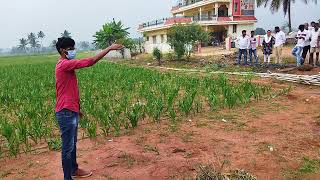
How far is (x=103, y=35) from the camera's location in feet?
133

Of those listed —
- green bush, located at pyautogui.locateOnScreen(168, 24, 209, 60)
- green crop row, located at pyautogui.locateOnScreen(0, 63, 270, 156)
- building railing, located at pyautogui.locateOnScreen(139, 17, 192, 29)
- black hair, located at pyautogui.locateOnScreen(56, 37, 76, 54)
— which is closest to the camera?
black hair, located at pyautogui.locateOnScreen(56, 37, 76, 54)

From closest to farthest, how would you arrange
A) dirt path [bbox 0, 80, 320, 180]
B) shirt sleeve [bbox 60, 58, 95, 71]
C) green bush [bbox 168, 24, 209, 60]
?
shirt sleeve [bbox 60, 58, 95, 71] < dirt path [bbox 0, 80, 320, 180] < green bush [bbox 168, 24, 209, 60]

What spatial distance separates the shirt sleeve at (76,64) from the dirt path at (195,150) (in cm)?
154

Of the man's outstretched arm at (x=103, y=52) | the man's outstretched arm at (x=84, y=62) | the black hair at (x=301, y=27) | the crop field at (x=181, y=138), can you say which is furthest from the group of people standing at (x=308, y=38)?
the man's outstretched arm at (x=84, y=62)

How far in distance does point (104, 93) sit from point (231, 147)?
18.5ft

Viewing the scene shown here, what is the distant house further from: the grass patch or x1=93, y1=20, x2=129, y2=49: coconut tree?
the grass patch

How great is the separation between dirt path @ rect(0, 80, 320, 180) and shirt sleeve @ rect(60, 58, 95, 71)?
1.54 metres

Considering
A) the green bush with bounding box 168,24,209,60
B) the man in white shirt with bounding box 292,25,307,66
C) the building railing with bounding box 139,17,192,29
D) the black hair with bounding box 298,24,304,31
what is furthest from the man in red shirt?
the building railing with bounding box 139,17,192,29

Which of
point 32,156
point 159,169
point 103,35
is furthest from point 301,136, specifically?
point 103,35

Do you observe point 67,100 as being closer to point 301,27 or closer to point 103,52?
point 103,52

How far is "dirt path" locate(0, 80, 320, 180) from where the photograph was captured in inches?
195

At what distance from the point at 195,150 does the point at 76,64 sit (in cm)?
240

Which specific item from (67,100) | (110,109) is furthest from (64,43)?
(110,109)

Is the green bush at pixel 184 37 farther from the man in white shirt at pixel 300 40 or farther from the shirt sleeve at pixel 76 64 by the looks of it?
the shirt sleeve at pixel 76 64
